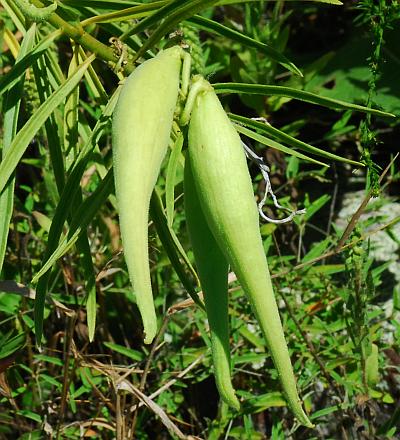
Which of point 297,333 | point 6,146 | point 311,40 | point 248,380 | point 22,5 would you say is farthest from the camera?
point 311,40

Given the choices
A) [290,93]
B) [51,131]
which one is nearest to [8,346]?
[51,131]

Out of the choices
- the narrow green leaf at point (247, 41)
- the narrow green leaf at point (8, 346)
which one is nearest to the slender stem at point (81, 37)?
the narrow green leaf at point (247, 41)

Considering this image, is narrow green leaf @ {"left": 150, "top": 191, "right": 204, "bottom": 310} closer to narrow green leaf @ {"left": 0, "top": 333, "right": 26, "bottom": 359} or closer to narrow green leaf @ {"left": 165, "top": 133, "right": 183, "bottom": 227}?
narrow green leaf @ {"left": 165, "top": 133, "right": 183, "bottom": 227}

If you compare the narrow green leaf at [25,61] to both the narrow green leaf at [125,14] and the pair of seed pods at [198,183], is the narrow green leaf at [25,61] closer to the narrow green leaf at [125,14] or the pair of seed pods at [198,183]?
the narrow green leaf at [125,14]

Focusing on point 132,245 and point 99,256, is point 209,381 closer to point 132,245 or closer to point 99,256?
point 99,256

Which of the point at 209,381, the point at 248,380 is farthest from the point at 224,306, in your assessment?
the point at 209,381

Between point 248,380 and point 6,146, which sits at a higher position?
point 6,146
